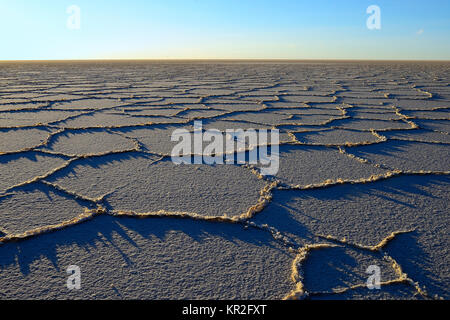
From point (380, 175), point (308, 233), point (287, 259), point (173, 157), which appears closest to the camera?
point (287, 259)

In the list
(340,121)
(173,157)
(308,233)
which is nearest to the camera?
(308,233)

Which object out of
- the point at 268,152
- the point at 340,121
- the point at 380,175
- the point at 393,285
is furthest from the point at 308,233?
the point at 340,121

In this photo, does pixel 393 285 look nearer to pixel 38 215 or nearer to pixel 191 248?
pixel 191 248

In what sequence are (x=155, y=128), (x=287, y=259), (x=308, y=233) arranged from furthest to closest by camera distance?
(x=155, y=128)
(x=308, y=233)
(x=287, y=259)

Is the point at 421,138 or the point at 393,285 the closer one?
the point at 393,285

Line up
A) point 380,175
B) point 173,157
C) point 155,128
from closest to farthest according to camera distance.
A: point 380,175 < point 173,157 < point 155,128

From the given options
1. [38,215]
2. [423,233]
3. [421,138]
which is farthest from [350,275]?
[421,138]

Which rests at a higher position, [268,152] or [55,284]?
[268,152]
